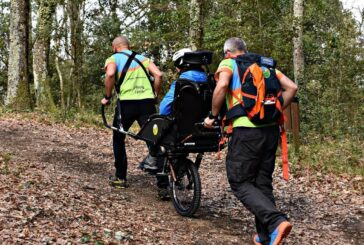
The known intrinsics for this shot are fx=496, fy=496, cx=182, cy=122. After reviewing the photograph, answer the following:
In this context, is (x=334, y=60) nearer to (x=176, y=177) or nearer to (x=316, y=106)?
(x=316, y=106)

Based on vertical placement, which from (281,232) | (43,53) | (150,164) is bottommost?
(281,232)

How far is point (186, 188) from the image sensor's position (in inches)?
252

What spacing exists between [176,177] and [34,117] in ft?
29.5

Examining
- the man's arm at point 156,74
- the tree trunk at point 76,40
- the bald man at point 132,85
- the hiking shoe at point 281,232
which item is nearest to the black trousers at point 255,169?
the hiking shoe at point 281,232

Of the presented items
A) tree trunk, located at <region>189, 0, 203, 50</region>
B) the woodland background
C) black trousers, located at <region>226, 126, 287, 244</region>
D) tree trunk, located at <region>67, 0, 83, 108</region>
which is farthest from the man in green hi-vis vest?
tree trunk, located at <region>67, 0, 83, 108</region>

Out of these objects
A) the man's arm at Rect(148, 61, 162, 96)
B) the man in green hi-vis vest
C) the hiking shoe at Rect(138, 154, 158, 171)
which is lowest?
the hiking shoe at Rect(138, 154, 158, 171)

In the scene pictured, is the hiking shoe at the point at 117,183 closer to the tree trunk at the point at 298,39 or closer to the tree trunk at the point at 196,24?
the tree trunk at the point at 298,39

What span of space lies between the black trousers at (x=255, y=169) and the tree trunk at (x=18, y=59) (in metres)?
11.9

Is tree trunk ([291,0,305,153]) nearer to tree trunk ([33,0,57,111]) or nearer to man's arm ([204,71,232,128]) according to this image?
tree trunk ([33,0,57,111])

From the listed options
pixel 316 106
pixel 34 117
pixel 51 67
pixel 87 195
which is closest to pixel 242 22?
pixel 316 106

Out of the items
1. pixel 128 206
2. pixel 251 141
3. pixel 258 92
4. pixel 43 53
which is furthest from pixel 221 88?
pixel 43 53

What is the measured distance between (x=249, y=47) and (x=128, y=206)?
897 centimetres

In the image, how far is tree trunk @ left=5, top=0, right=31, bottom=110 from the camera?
15.7 meters

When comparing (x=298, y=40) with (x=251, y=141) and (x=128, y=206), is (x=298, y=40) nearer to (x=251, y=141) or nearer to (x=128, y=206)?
(x=128, y=206)
